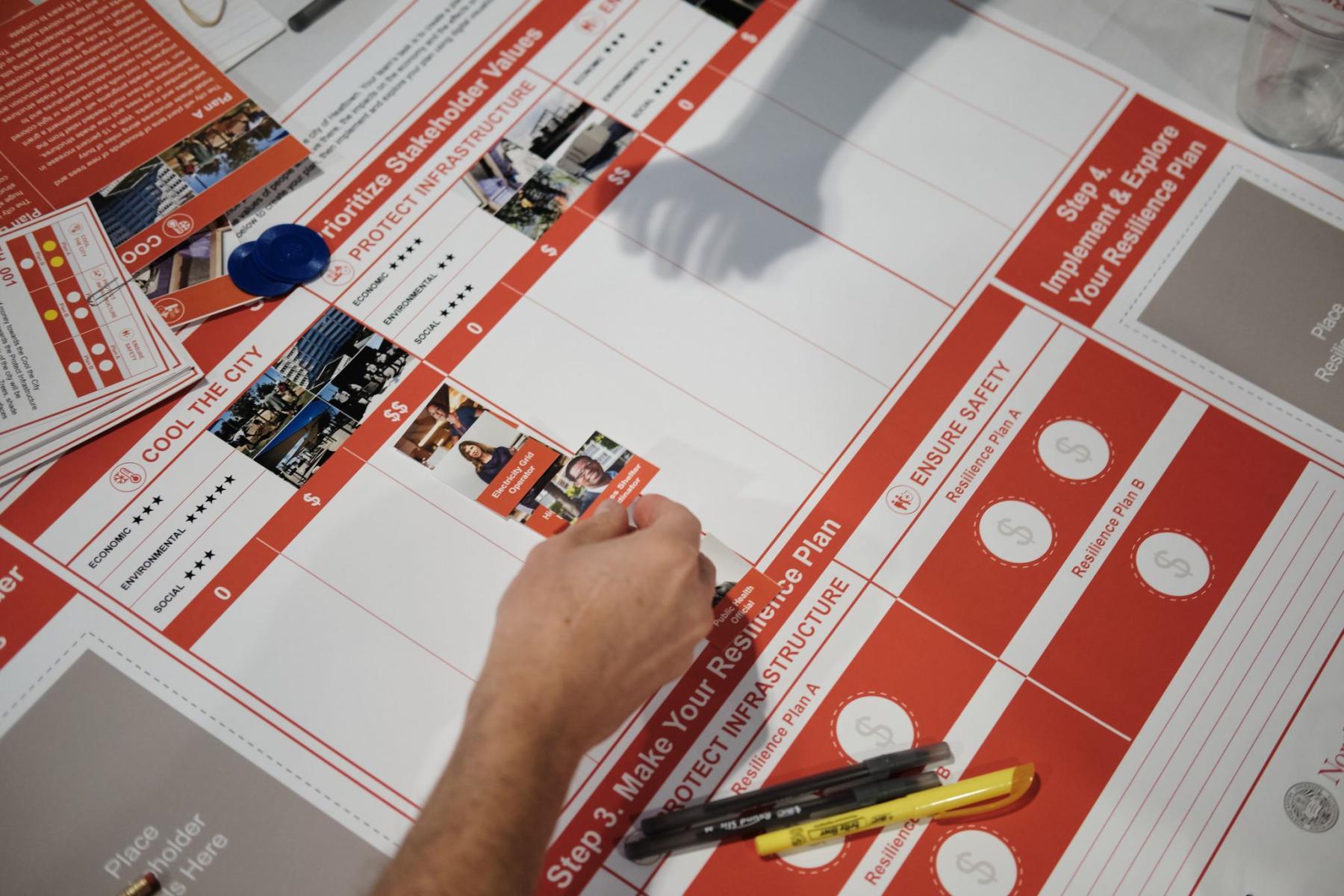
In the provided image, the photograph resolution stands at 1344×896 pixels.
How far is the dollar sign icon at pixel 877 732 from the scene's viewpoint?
2.51 ft

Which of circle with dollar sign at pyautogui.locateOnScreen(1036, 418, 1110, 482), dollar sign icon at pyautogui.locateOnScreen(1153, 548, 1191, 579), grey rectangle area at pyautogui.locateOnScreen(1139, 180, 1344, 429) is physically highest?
grey rectangle area at pyautogui.locateOnScreen(1139, 180, 1344, 429)

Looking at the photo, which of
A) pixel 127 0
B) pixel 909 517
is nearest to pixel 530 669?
pixel 909 517

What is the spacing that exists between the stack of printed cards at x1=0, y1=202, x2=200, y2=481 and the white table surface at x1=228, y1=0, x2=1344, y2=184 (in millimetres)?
234

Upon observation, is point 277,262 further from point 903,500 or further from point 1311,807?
point 1311,807

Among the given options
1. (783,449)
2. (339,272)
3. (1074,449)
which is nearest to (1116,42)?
(1074,449)

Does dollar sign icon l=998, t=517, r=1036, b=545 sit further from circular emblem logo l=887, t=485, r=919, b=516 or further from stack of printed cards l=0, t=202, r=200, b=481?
stack of printed cards l=0, t=202, r=200, b=481

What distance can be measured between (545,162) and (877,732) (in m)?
0.60

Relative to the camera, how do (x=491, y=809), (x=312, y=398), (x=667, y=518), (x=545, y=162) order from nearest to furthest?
(x=491, y=809) < (x=667, y=518) < (x=312, y=398) < (x=545, y=162)

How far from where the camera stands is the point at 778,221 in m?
0.94

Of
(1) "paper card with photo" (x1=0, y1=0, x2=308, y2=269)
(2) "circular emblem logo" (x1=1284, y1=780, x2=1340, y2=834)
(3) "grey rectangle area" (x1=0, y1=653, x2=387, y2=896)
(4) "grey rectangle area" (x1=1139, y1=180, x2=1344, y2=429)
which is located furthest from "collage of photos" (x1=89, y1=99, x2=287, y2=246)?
(2) "circular emblem logo" (x1=1284, y1=780, x2=1340, y2=834)

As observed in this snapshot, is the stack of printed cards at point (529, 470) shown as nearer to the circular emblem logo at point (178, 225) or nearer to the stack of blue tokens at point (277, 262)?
the stack of blue tokens at point (277, 262)

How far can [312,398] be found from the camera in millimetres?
870

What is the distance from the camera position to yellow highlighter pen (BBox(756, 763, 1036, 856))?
73 centimetres

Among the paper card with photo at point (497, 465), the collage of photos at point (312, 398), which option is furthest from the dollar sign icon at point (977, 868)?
the collage of photos at point (312, 398)
